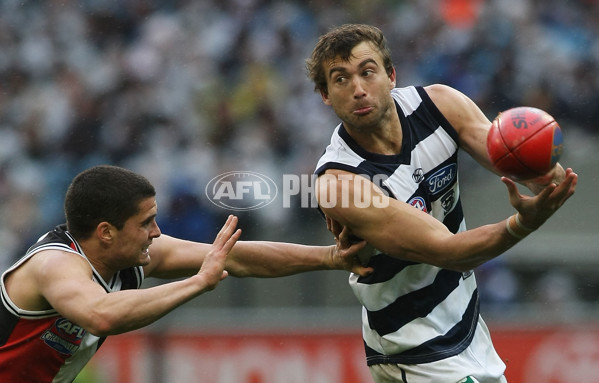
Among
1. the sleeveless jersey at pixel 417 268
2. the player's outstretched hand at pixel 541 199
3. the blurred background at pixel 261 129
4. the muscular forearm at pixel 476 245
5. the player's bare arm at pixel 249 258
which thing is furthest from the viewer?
the blurred background at pixel 261 129

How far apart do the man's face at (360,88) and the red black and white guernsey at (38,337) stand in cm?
133

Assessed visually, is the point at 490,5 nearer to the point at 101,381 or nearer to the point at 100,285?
the point at 101,381

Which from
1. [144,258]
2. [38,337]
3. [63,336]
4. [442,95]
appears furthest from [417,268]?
[38,337]

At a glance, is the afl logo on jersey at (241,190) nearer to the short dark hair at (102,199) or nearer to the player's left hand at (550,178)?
the short dark hair at (102,199)

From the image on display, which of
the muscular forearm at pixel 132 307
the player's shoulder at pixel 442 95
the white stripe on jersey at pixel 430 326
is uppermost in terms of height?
the player's shoulder at pixel 442 95

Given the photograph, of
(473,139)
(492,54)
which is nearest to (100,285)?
(473,139)

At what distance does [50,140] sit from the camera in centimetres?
693

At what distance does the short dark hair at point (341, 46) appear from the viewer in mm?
4102

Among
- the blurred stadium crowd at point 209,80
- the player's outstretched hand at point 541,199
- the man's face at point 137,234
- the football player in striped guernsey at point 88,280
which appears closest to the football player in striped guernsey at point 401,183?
the football player in striped guernsey at point 88,280

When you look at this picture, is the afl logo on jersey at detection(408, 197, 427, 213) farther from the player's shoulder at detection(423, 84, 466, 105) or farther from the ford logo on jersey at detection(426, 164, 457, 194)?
the player's shoulder at detection(423, 84, 466, 105)

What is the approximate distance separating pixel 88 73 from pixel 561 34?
399 centimetres

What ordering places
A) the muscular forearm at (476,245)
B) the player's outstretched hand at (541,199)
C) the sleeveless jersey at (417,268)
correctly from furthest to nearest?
the sleeveless jersey at (417,268) → the muscular forearm at (476,245) → the player's outstretched hand at (541,199)

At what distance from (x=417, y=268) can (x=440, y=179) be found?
1.37ft

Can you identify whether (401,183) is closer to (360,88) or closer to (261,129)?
(360,88)
